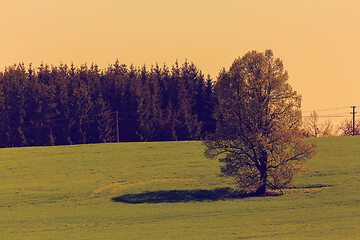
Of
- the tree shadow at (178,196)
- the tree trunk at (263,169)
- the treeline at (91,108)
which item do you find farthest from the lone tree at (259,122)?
the treeline at (91,108)

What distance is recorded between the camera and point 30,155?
228ft

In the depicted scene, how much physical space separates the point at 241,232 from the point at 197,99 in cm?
9122

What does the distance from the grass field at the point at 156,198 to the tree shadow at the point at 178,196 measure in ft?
0.32

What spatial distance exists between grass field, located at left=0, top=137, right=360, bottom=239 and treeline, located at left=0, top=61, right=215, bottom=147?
99.4 ft

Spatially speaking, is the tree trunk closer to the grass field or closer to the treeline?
the grass field

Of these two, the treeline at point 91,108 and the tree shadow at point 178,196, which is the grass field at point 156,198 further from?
the treeline at point 91,108

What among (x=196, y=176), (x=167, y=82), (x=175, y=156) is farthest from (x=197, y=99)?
(x=196, y=176)

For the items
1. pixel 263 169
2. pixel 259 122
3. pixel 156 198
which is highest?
pixel 259 122

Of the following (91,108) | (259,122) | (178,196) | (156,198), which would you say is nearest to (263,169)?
(259,122)

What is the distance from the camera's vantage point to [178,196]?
48062mm

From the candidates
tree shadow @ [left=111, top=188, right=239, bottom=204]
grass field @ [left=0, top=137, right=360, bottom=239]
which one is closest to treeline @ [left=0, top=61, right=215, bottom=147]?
grass field @ [left=0, top=137, right=360, bottom=239]

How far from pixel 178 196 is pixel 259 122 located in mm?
10623

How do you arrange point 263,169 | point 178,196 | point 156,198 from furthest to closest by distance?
point 263,169
point 178,196
point 156,198

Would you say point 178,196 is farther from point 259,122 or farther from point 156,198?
point 259,122
